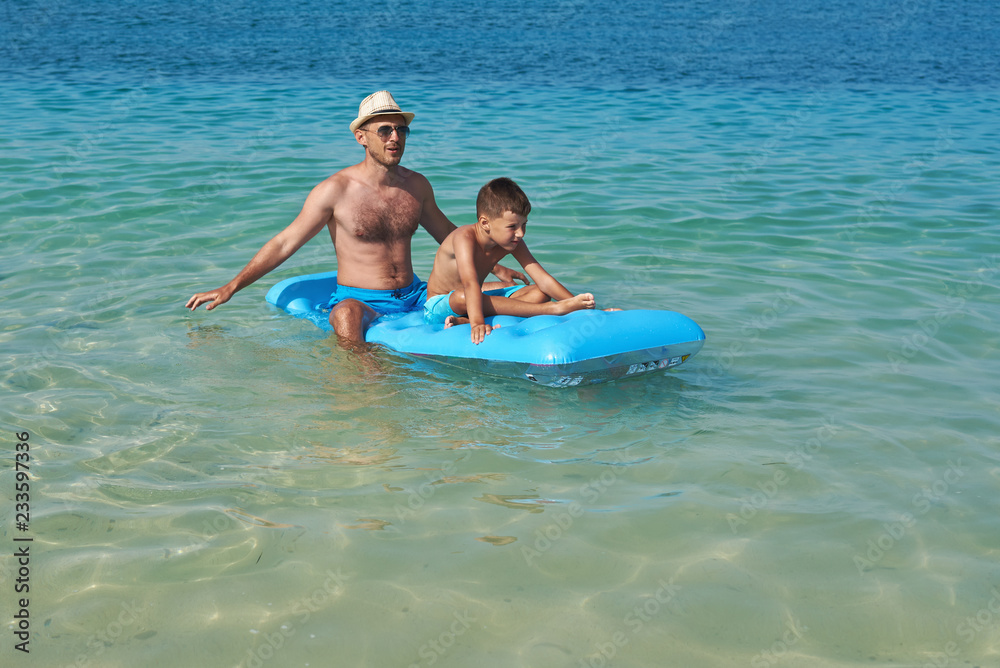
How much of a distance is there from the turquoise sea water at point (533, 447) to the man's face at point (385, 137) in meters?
0.99

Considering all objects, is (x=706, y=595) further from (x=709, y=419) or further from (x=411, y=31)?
(x=411, y=31)

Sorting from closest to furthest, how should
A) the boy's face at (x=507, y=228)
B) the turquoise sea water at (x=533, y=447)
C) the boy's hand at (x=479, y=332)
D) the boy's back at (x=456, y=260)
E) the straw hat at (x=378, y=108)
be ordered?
the turquoise sea water at (x=533, y=447) < the boy's hand at (x=479, y=332) < the boy's face at (x=507, y=228) < the boy's back at (x=456, y=260) < the straw hat at (x=378, y=108)

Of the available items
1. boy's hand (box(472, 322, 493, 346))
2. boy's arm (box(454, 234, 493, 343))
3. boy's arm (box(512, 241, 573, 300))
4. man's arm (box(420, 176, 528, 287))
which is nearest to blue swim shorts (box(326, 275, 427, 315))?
man's arm (box(420, 176, 528, 287))

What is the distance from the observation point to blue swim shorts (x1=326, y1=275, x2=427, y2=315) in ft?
15.9

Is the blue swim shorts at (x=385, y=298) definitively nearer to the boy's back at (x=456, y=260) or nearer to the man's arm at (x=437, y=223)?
the boy's back at (x=456, y=260)

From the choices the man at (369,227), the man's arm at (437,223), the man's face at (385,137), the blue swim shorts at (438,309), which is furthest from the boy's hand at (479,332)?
the man's face at (385,137)

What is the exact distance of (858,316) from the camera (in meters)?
5.07

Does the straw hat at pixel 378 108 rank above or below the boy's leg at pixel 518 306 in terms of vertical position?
above

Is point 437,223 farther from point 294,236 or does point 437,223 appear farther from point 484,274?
point 294,236

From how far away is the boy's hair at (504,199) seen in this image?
13.6ft

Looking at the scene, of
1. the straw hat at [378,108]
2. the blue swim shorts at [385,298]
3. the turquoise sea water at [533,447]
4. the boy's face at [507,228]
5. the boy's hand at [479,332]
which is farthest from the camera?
the blue swim shorts at [385,298]

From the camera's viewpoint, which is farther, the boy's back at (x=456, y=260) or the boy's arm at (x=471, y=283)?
the boy's back at (x=456, y=260)

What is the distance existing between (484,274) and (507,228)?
383mm

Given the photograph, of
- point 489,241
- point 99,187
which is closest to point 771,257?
point 489,241
